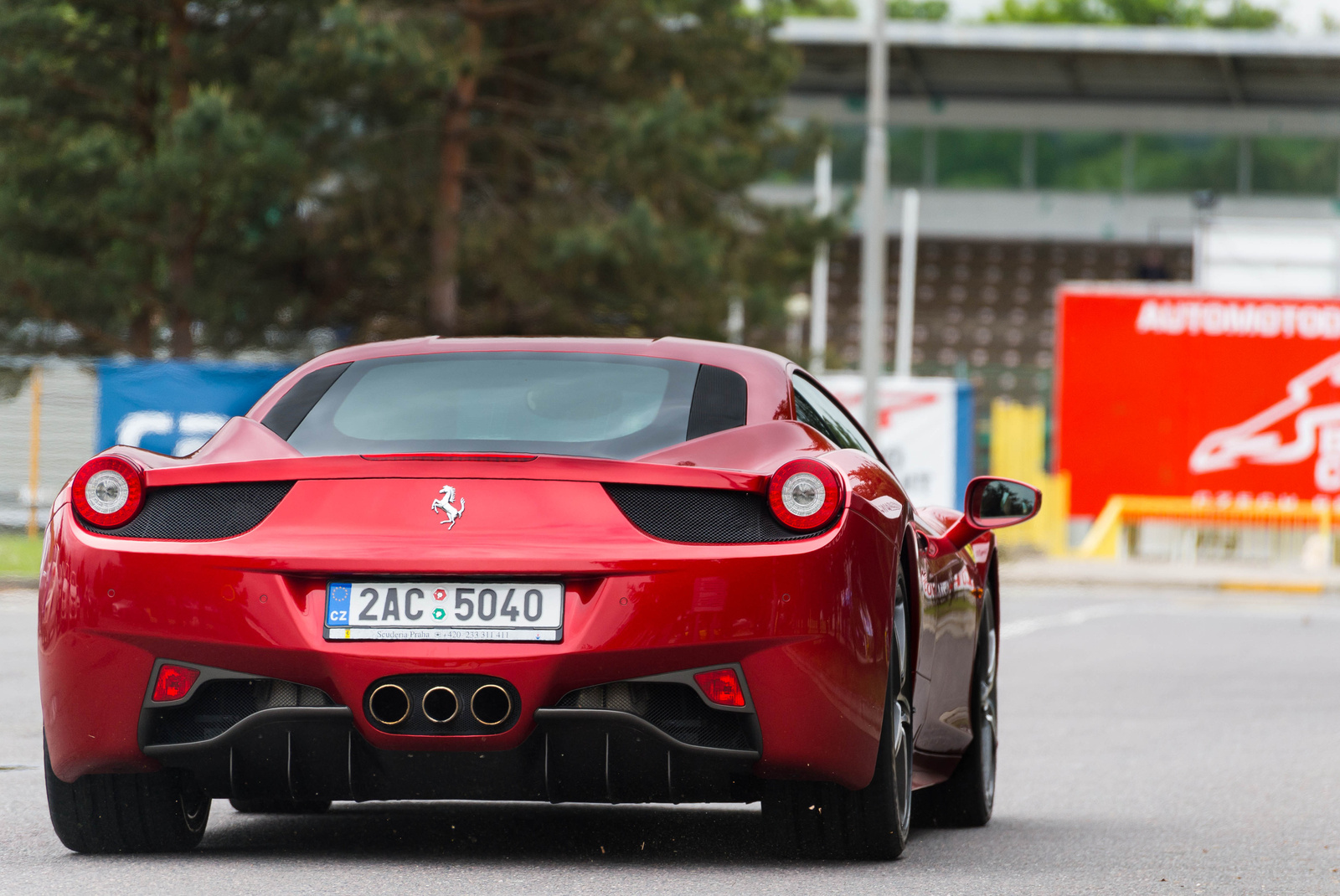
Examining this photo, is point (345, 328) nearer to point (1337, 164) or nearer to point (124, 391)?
point (124, 391)

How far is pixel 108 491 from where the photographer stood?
16.6 ft

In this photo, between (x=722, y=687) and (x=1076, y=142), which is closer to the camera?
(x=722, y=687)

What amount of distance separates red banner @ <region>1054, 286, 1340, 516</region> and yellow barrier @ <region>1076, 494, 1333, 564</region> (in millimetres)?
110

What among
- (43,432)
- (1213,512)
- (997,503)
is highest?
(997,503)

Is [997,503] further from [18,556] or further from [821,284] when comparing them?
[821,284]

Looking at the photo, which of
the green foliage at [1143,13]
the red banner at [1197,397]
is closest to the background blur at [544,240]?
the red banner at [1197,397]

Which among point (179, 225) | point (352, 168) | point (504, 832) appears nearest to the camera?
point (504, 832)

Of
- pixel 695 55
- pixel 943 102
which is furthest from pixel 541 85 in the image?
pixel 943 102

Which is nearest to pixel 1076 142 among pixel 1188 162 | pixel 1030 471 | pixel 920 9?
pixel 1188 162

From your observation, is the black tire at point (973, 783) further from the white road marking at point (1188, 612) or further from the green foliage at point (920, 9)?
the green foliage at point (920, 9)

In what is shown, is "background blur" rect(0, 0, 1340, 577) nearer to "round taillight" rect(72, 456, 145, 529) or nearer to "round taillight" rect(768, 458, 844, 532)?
"round taillight" rect(72, 456, 145, 529)

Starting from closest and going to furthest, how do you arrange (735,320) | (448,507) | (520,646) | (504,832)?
1. (520,646)
2. (448,507)
3. (504,832)
4. (735,320)

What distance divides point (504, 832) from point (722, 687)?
1.39 meters

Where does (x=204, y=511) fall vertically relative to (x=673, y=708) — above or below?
above
